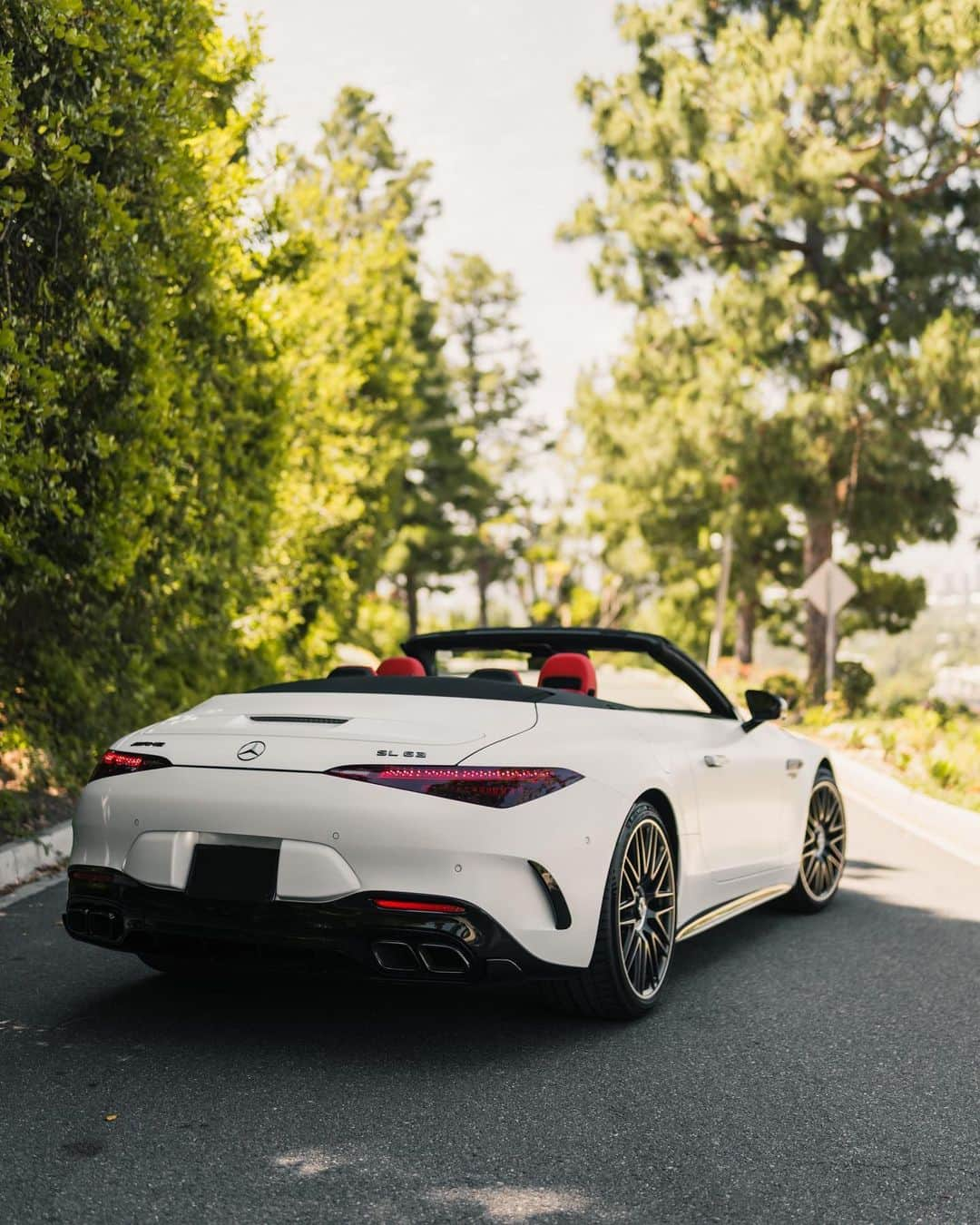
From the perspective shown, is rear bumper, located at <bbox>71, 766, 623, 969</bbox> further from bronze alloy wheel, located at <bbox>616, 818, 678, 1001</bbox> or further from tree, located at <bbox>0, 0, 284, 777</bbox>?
tree, located at <bbox>0, 0, 284, 777</bbox>

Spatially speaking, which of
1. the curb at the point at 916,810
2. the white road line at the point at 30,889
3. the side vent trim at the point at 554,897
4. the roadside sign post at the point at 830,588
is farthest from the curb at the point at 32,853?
the roadside sign post at the point at 830,588

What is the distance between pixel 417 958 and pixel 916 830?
7.99m

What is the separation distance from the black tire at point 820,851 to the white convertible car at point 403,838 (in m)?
1.95

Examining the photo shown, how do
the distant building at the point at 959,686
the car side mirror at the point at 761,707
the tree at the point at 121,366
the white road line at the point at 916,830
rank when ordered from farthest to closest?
1. the distant building at the point at 959,686
2. the white road line at the point at 916,830
3. the tree at the point at 121,366
4. the car side mirror at the point at 761,707

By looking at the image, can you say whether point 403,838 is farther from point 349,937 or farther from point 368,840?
point 349,937

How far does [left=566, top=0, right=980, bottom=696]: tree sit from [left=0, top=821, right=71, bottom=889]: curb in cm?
2009

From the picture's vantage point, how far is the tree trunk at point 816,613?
28438 millimetres

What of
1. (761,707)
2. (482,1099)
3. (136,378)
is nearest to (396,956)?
(482,1099)

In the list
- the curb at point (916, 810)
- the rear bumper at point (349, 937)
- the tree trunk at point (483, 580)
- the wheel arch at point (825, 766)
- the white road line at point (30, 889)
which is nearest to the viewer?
the rear bumper at point (349, 937)

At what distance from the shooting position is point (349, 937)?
436 centimetres

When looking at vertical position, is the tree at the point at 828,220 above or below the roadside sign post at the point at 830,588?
above

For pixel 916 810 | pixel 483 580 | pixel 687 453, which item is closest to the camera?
pixel 916 810

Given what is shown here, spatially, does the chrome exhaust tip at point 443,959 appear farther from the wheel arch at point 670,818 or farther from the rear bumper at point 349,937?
the wheel arch at point 670,818

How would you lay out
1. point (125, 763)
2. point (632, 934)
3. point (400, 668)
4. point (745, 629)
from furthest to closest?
1. point (745, 629)
2. point (400, 668)
3. point (632, 934)
4. point (125, 763)
